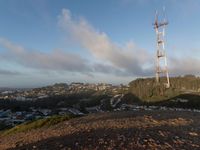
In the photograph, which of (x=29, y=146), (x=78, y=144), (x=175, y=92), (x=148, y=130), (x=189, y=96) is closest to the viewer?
(x=78, y=144)

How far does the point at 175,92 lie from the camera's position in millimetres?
81812

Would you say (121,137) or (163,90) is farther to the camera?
(163,90)

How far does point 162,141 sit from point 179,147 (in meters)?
1.00

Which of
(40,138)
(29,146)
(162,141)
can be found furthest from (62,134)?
(162,141)

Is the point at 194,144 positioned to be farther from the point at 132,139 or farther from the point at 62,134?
the point at 62,134

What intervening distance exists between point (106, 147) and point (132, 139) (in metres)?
1.70

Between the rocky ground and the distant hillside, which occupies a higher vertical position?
the distant hillside

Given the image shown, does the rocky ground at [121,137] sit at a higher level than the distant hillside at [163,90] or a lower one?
lower

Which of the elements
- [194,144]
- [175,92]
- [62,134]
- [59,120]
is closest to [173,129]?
[194,144]

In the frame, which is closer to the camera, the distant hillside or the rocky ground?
the rocky ground

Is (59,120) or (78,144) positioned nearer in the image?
(78,144)

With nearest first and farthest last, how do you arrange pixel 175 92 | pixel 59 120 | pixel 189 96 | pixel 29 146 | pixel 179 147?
pixel 179 147 → pixel 29 146 → pixel 59 120 → pixel 189 96 → pixel 175 92

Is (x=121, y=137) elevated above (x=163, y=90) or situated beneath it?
situated beneath

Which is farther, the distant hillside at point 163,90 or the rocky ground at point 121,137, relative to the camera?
the distant hillside at point 163,90
